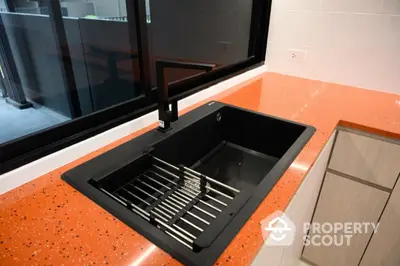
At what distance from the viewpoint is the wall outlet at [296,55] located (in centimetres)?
167

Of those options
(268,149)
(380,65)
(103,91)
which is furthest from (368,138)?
(103,91)

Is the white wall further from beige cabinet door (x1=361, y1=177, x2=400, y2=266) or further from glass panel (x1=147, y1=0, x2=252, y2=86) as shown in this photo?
beige cabinet door (x1=361, y1=177, x2=400, y2=266)

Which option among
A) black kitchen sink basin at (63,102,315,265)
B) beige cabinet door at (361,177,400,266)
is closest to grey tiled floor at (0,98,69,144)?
black kitchen sink basin at (63,102,315,265)

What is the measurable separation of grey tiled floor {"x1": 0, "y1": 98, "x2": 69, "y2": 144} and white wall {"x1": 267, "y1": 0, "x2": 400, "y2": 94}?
2.53m

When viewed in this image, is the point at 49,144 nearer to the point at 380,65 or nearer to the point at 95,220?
the point at 95,220

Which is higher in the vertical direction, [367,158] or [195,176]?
[195,176]

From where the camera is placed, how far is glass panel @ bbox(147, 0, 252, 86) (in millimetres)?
1816

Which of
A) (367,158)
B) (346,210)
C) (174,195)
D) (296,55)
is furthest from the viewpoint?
(296,55)

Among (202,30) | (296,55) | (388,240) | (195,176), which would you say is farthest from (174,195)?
(202,30)

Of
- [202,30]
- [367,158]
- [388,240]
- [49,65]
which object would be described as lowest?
[388,240]

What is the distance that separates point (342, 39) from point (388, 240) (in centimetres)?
109

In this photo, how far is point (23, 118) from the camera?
10.5 feet

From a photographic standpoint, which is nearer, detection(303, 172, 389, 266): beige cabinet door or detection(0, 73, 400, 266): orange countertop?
detection(0, 73, 400, 266): orange countertop

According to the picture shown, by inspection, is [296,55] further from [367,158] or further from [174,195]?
[174,195]
